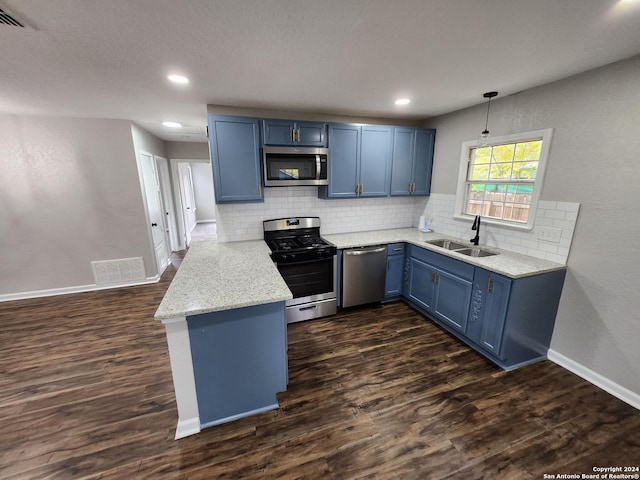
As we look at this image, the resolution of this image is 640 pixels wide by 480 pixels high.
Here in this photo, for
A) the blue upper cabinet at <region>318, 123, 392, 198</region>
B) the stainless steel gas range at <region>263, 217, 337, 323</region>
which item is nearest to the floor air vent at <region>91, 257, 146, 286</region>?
the stainless steel gas range at <region>263, 217, 337, 323</region>

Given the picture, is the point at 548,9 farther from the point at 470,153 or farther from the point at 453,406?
the point at 453,406

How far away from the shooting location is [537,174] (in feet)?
8.00

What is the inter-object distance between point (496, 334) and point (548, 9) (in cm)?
228

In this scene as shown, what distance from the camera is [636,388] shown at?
1.96m

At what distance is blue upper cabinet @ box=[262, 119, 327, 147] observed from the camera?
2.90 m

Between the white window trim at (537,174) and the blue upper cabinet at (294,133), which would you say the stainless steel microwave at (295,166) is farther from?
the white window trim at (537,174)

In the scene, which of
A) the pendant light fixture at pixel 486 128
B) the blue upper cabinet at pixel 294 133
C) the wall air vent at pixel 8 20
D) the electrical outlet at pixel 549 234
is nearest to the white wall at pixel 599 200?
the electrical outlet at pixel 549 234

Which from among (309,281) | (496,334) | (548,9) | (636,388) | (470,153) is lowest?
(636,388)

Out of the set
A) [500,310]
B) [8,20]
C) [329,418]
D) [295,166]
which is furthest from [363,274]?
[8,20]

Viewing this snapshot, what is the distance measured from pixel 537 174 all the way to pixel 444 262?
116cm

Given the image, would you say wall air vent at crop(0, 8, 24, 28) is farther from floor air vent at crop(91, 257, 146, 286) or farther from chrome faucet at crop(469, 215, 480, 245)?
chrome faucet at crop(469, 215, 480, 245)

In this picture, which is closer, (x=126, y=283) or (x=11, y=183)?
(x=11, y=183)

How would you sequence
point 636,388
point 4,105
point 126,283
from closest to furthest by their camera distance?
point 636,388 < point 4,105 < point 126,283

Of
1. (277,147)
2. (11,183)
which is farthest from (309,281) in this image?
(11,183)
